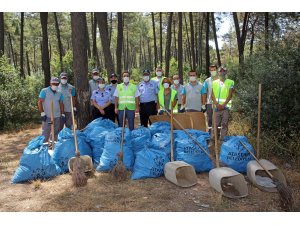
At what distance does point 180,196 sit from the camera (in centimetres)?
467

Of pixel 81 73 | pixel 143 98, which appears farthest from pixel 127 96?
pixel 81 73

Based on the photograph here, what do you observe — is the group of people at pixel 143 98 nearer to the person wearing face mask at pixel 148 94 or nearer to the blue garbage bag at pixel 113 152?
the person wearing face mask at pixel 148 94

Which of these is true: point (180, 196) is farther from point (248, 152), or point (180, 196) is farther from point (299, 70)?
point (299, 70)

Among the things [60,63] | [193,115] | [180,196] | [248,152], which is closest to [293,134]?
[248,152]

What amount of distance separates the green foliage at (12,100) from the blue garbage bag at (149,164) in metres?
6.82

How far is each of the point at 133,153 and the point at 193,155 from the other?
3.54 feet

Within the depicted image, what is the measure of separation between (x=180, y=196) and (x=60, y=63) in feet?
39.8

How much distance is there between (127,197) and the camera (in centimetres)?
465

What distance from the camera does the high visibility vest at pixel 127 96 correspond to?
7.14 metres

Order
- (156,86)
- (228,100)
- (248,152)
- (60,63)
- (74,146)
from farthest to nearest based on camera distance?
(60,63) → (156,86) → (228,100) → (74,146) → (248,152)

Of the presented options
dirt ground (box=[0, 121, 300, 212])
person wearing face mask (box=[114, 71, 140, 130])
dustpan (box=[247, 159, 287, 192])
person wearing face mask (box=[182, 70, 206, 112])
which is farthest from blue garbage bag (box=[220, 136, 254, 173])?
person wearing face mask (box=[114, 71, 140, 130])

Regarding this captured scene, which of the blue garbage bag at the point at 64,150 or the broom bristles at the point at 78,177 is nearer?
the broom bristles at the point at 78,177

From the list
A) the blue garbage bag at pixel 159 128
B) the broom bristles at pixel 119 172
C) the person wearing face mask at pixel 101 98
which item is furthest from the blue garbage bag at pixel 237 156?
the person wearing face mask at pixel 101 98

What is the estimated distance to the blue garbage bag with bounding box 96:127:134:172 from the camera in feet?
18.8
